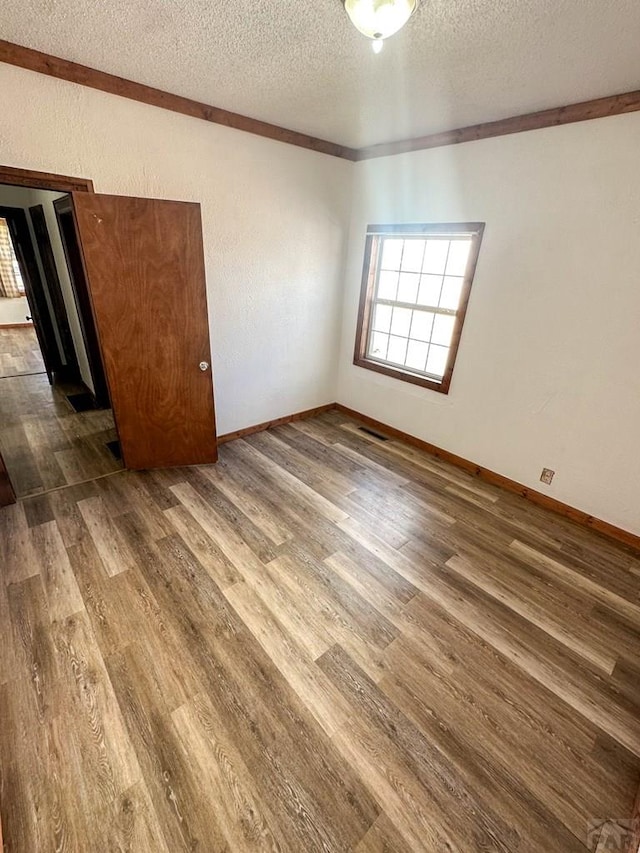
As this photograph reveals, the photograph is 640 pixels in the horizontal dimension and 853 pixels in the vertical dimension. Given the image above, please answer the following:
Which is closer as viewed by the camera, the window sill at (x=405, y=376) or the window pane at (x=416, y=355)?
the window sill at (x=405, y=376)

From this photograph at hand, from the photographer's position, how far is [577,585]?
2111 millimetres

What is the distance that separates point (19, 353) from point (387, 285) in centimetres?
581

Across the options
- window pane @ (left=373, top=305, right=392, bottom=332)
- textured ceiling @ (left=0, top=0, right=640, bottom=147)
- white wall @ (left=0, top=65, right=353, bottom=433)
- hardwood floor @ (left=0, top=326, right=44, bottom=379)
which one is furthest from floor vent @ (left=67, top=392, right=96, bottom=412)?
window pane @ (left=373, top=305, right=392, bottom=332)

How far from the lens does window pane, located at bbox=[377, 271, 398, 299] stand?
352 cm

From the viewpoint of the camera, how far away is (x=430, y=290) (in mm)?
3234

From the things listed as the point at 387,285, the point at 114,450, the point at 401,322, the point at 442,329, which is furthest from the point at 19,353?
the point at 442,329

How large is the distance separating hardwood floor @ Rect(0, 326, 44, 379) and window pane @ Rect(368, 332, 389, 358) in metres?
4.60

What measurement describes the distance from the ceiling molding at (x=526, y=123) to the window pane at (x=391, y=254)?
0.69m

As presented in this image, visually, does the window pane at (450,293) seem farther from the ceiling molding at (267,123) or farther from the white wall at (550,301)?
the ceiling molding at (267,123)

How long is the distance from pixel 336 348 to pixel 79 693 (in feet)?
11.6

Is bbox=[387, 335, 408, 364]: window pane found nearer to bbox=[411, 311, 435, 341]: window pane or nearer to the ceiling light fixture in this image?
bbox=[411, 311, 435, 341]: window pane

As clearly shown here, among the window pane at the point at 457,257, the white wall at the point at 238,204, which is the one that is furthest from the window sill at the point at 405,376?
the window pane at the point at 457,257

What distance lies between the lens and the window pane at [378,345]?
12.4 feet

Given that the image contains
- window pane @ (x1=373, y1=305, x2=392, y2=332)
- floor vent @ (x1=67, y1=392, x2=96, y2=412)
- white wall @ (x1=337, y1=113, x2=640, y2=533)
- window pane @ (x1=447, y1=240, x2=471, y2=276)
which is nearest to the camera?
Result: white wall @ (x1=337, y1=113, x2=640, y2=533)
